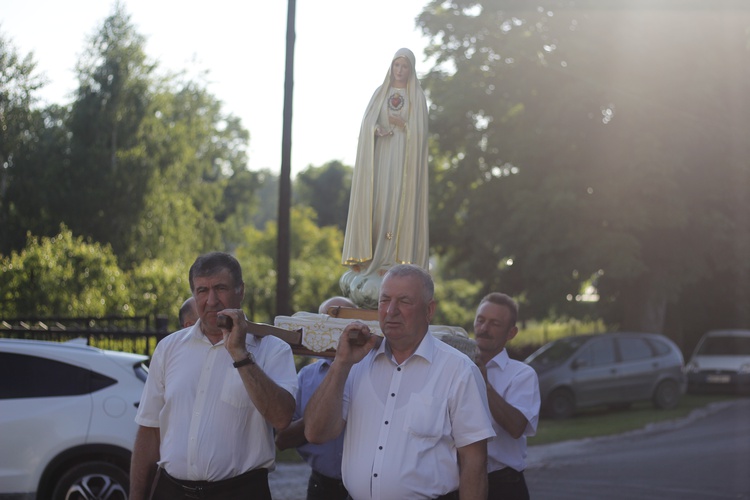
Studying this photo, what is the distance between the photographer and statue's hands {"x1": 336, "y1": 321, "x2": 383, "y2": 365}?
3.70 m

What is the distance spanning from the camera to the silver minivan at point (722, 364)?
23750 millimetres

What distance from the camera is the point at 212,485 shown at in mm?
4020

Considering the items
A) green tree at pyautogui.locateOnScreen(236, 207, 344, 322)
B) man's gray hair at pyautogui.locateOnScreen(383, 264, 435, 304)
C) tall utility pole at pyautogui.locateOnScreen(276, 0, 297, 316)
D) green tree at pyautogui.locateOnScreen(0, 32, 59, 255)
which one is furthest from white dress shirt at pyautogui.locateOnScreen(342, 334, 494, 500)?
green tree at pyautogui.locateOnScreen(0, 32, 59, 255)

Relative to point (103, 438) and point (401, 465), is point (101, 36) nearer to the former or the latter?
point (103, 438)

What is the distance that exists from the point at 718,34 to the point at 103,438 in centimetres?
1788

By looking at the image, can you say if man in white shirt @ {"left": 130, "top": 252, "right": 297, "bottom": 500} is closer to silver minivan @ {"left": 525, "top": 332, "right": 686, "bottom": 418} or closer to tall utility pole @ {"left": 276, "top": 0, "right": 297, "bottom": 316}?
tall utility pole @ {"left": 276, "top": 0, "right": 297, "bottom": 316}

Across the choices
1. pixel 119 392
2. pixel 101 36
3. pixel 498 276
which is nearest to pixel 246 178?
pixel 101 36

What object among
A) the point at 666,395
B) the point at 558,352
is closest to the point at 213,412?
the point at 558,352

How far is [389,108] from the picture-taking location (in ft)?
18.0

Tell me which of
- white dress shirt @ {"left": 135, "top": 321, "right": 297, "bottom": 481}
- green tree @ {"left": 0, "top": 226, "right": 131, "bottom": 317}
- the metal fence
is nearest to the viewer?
white dress shirt @ {"left": 135, "top": 321, "right": 297, "bottom": 481}

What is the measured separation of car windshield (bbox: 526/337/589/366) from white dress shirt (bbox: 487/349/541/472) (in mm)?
13821

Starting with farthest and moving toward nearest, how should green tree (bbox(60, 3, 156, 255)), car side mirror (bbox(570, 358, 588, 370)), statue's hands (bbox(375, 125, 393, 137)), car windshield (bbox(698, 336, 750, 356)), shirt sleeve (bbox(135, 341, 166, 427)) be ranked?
green tree (bbox(60, 3, 156, 255)) → car windshield (bbox(698, 336, 750, 356)) → car side mirror (bbox(570, 358, 588, 370)) → statue's hands (bbox(375, 125, 393, 137)) → shirt sleeve (bbox(135, 341, 166, 427))

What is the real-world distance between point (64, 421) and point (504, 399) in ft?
15.5

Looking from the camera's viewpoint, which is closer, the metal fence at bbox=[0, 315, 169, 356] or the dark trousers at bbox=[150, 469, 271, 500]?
the dark trousers at bbox=[150, 469, 271, 500]
